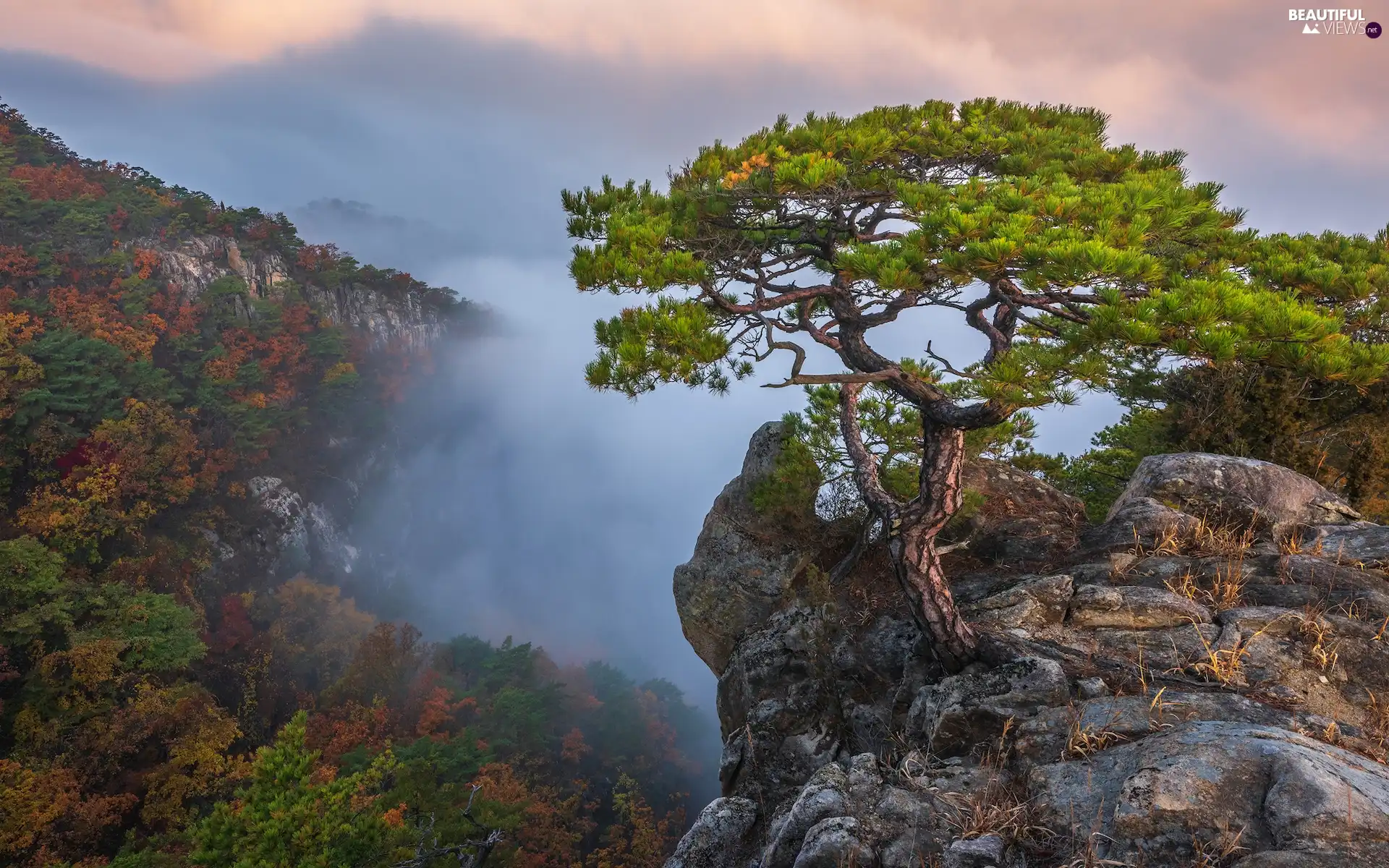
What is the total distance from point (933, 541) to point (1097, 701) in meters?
1.75

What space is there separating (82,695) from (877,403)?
2291 cm

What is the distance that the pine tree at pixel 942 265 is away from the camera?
4.19m

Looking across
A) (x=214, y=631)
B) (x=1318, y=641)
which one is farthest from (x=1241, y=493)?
(x=214, y=631)

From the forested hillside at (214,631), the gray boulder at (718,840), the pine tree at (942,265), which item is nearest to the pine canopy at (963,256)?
the pine tree at (942,265)

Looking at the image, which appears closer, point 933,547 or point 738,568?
point 933,547

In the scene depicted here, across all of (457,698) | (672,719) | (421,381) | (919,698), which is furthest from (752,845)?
(421,381)

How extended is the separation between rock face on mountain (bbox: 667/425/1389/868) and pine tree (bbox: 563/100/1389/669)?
0.98 m

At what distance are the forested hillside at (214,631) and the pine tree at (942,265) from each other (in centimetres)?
739

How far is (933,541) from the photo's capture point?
18.0 ft

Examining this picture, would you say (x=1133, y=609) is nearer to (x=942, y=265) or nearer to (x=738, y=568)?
(x=942, y=265)

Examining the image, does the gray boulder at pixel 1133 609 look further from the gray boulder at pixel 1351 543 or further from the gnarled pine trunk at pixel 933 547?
the gray boulder at pixel 1351 543

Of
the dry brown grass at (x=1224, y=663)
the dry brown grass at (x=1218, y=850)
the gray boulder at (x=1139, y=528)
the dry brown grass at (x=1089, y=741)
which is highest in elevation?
the gray boulder at (x=1139, y=528)

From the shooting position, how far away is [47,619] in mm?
18453

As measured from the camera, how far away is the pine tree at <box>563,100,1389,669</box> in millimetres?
4191
